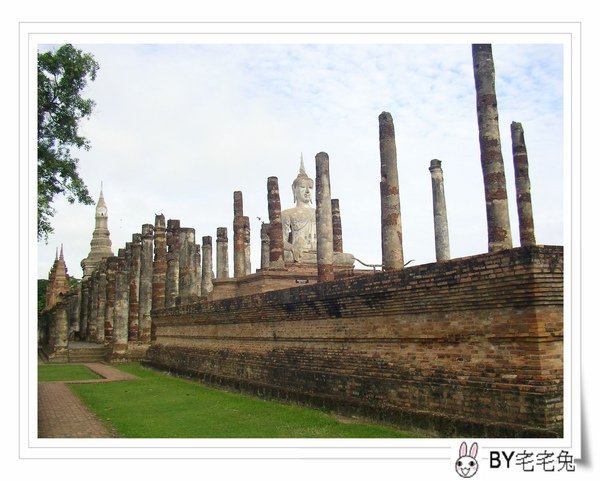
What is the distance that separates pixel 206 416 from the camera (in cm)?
1070

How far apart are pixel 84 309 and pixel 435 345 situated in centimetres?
3949

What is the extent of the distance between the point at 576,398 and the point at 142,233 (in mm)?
24215

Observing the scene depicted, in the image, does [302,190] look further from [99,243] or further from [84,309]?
[99,243]

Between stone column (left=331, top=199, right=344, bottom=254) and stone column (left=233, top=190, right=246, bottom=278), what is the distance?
438cm

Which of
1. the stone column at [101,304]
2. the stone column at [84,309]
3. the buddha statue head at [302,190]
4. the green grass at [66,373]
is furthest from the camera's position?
the stone column at [84,309]

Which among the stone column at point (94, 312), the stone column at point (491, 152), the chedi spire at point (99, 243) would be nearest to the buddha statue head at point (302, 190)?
the stone column at point (94, 312)

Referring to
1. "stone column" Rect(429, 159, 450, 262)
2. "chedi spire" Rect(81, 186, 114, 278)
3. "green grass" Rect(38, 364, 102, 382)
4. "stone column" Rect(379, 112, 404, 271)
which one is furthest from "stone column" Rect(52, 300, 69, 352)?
"chedi spire" Rect(81, 186, 114, 278)

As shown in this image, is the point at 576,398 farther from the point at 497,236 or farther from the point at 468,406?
the point at 497,236

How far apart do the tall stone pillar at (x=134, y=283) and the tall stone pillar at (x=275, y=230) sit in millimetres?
9227

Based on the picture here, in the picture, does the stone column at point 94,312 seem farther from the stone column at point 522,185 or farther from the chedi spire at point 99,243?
the stone column at point 522,185

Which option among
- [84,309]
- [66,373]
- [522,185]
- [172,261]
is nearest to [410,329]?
[522,185]

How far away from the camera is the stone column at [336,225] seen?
1079 inches
